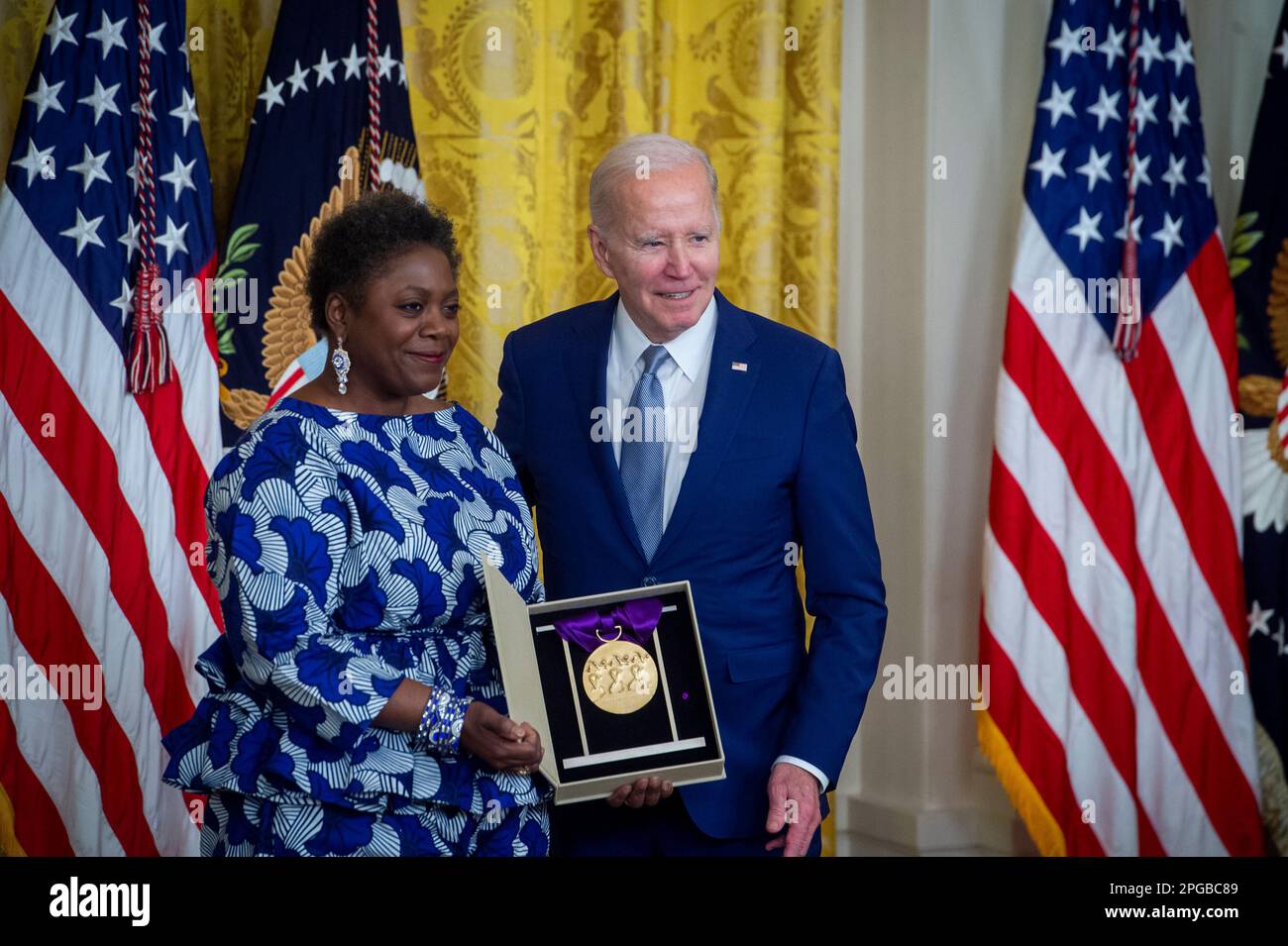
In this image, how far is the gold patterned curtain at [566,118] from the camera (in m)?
3.83

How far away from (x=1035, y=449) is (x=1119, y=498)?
26cm

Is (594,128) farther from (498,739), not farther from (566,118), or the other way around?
(498,739)

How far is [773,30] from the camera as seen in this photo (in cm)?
408

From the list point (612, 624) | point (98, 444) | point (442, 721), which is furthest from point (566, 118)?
point (442, 721)

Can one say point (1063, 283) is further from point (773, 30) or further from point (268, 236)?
point (268, 236)

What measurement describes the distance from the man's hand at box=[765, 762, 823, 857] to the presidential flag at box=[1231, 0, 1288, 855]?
1970mm

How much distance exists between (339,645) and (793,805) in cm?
80

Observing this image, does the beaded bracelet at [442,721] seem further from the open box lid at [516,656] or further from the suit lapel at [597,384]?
the suit lapel at [597,384]

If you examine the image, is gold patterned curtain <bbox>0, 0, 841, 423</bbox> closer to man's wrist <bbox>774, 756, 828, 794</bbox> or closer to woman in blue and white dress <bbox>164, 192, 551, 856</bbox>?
woman in blue and white dress <bbox>164, 192, 551, 856</bbox>

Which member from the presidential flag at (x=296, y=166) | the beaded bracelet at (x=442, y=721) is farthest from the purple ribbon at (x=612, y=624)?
the presidential flag at (x=296, y=166)

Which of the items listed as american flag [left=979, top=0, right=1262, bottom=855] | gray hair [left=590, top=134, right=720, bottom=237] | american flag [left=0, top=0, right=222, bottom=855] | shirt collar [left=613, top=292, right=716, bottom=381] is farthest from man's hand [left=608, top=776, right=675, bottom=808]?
american flag [left=979, top=0, right=1262, bottom=855]

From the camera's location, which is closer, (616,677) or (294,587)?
(294,587)

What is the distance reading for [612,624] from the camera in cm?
217

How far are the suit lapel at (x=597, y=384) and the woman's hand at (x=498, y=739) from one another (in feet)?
1.65
